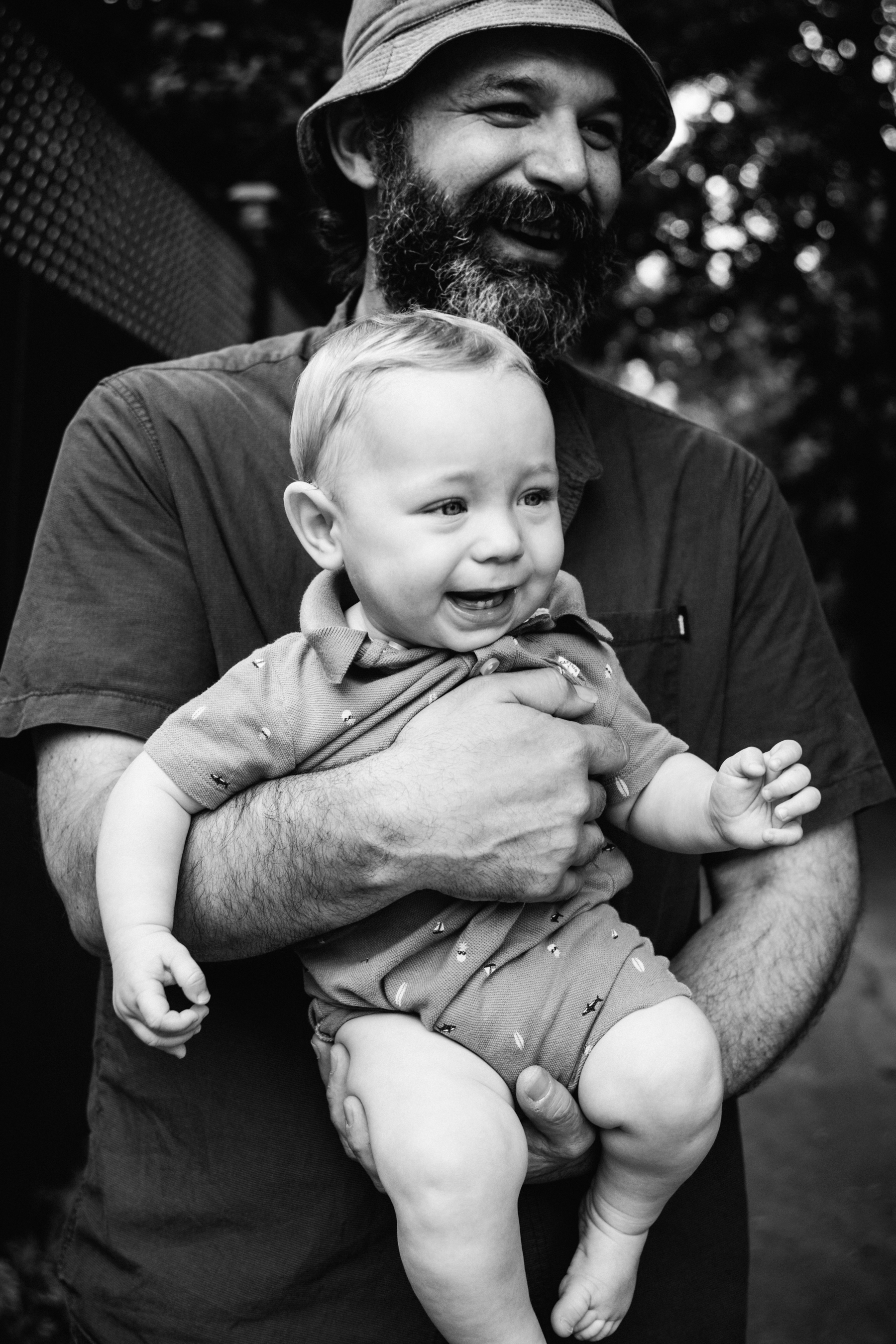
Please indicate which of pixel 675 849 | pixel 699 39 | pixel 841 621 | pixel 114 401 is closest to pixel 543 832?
pixel 675 849

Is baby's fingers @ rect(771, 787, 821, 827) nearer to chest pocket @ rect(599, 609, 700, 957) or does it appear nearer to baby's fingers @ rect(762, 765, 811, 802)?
baby's fingers @ rect(762, 765, 811, 802)

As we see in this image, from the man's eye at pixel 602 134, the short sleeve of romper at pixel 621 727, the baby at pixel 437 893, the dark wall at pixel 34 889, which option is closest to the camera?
the baby at pixel 437 893

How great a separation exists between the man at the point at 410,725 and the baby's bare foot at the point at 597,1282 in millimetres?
98

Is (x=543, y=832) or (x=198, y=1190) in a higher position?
(x=543, y=832)

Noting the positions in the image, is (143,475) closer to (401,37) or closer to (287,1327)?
(401,37)

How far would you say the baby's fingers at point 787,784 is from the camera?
160 centimetres

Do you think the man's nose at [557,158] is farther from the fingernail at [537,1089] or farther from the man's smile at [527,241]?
the fingernail at [537,1089]

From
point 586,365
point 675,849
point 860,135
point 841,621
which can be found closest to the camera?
point 675,849

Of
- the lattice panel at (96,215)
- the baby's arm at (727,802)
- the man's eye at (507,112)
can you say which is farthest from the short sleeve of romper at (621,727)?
the lattice panel at (96,215)

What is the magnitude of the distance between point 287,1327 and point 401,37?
2.09 m

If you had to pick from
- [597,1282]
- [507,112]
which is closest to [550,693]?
[597,1282]

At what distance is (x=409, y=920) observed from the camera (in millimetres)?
1668

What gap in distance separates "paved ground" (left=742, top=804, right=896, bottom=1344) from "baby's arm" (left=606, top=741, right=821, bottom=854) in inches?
78.6

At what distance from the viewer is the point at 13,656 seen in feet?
6.15
